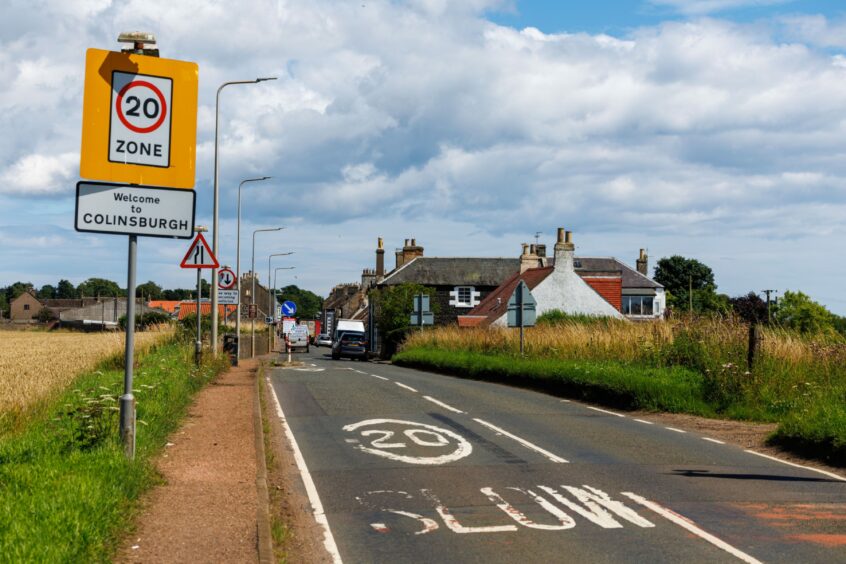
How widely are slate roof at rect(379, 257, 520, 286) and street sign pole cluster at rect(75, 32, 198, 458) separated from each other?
6522cm

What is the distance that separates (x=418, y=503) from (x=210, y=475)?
2353mm

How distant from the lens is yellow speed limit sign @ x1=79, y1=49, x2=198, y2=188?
8.67 metres

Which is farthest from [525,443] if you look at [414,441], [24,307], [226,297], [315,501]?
[24,307]

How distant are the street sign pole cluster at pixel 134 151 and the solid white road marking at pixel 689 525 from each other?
5.07m

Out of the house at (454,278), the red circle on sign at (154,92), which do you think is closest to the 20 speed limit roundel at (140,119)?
the red circle on sign at (154,92)

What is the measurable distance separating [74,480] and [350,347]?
49.0 meters

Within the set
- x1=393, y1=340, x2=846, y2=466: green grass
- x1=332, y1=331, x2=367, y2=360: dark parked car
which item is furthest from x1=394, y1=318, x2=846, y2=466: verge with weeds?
x1=332, y1=331, x2=367, y2=360: dark parked car

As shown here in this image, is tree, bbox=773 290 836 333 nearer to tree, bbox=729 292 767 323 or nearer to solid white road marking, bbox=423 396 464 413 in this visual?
tree, bbox=729 292 767 323

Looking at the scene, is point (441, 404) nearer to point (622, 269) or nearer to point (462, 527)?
point (462, 527)

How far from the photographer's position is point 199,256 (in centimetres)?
2138

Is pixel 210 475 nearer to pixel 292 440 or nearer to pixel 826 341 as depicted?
pixel 292 440

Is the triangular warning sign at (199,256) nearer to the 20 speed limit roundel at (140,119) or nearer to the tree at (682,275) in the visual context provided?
the 20 speed limit roundel at (140,119)

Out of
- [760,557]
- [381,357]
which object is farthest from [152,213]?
[381,357]

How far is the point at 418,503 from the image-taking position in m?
8.64
